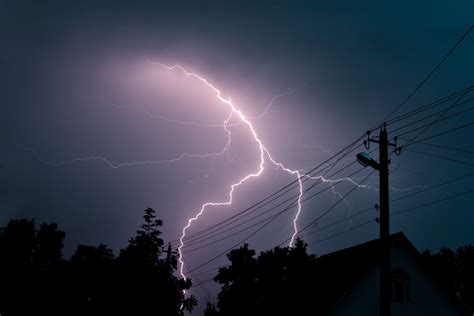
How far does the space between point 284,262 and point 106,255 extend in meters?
11.8

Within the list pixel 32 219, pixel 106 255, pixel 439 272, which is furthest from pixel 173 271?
pixel 32 219

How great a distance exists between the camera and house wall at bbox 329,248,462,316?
56.3 ft

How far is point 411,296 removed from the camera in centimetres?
1845

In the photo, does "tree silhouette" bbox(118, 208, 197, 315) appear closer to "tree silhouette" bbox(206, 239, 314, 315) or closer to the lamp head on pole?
"tree silhouette" bbox(206, 239, 314, 315)

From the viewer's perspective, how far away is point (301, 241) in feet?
86.7

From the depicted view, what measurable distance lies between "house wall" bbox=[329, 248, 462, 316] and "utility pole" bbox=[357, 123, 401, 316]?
6666 millimetres

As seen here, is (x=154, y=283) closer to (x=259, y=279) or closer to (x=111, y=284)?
(x=111, y=284)

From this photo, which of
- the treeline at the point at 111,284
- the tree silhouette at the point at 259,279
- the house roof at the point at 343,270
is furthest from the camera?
the tree silhouette at the point at 259,279

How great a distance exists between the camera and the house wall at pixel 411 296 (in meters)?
17.1

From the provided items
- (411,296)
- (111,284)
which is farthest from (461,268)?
(111,284)

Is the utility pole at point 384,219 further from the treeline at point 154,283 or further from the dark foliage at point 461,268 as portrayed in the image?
the dark foliage at point 461,268

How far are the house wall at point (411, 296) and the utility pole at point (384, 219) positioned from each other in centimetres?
667

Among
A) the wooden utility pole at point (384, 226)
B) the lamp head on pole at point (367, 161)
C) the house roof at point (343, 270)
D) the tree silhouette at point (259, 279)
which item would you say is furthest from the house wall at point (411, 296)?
the lamp head on pole at point (367, 161)

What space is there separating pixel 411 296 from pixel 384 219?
32.1 ft
